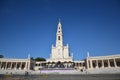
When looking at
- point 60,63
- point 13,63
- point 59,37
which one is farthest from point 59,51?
point 13,63

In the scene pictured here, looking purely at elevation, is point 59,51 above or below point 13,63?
above

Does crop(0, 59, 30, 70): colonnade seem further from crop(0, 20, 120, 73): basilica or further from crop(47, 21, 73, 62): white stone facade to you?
crop(47, 21, 73, 62): white stone facade

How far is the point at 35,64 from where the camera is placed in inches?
3189

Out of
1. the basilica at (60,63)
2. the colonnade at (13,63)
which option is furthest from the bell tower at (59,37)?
the colonnade at (13,63)

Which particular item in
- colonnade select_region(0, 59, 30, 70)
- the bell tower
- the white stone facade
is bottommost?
colonnade select_region(0, 59, 30, 70)

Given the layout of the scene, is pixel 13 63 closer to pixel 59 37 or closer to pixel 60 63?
pixel 60 63

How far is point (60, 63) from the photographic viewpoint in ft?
226

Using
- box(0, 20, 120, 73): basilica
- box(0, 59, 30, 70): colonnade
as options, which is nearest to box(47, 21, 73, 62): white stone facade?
box(0, 20, 120, 73): basilica

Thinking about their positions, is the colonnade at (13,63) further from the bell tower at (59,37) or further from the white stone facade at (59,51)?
the bell tower at (59,37)

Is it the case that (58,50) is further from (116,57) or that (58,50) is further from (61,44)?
(116,57)

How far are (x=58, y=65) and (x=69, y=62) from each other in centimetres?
744

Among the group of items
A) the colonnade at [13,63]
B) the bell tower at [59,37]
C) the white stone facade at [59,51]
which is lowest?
the colonnade at [13,63]

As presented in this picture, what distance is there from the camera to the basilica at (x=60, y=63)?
58706 mm

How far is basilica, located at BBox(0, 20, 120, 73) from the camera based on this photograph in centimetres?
5871
